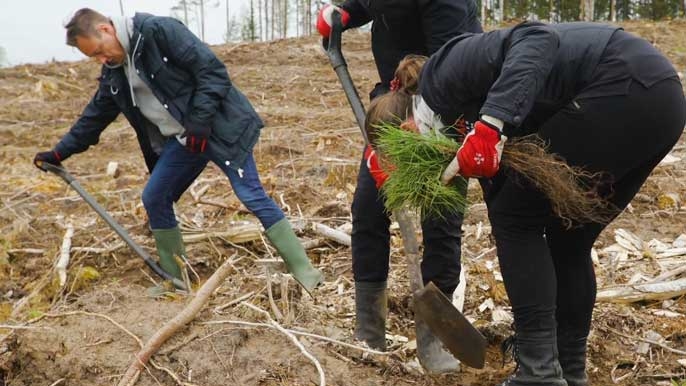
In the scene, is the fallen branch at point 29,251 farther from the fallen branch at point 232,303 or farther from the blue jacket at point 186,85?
the fallen branch at point 232,303

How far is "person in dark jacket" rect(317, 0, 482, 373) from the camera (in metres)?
2.90

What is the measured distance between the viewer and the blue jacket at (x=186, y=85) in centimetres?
399

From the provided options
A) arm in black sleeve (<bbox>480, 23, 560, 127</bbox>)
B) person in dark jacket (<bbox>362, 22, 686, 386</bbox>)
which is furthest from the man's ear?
arm in black sleeve (<bbox>480, 23, 560, 127</bbox>)

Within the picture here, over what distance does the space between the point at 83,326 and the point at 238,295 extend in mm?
856

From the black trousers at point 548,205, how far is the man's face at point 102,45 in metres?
2.33

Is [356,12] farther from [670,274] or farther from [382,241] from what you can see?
[670,274]

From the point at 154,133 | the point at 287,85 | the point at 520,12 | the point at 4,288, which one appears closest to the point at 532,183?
the point at 154,133

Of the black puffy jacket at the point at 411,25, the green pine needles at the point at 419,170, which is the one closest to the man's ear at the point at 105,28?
the black puffy jacket at the point at 411,25

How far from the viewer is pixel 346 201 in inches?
227

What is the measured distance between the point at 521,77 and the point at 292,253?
7.70 feet

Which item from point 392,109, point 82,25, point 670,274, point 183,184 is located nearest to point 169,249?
point 183,184

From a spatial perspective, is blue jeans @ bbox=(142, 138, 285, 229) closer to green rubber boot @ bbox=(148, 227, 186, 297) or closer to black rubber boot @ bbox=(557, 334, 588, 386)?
green rubber boot @ bbox=(148, 227, 186, 297)

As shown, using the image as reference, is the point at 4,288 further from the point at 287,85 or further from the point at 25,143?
the point at 287,85

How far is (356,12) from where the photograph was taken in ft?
11.0
